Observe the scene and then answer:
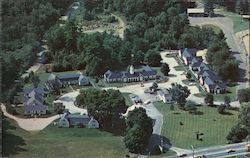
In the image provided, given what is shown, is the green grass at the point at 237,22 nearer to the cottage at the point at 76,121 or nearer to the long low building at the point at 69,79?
the long low building at the point at 69,79

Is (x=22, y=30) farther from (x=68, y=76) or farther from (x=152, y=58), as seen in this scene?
(x=152, y=58)

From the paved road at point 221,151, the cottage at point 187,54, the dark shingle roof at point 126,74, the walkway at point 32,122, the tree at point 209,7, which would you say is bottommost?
the paved road at point 221,151

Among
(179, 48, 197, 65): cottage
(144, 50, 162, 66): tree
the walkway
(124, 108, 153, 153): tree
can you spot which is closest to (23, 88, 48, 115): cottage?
the walkway

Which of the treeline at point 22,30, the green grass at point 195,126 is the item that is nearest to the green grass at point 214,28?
the treeline at point 22,30

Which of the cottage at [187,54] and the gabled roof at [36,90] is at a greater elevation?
the cottage at [187,54]

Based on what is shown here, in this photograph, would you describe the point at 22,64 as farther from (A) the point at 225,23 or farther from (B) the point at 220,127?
(A) the point at 225,23

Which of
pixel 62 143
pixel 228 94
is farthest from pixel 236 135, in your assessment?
pixel 62 143

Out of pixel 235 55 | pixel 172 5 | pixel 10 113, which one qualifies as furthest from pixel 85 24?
pixel 10 113

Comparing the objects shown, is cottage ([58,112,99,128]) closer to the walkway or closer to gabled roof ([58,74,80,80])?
the walkway

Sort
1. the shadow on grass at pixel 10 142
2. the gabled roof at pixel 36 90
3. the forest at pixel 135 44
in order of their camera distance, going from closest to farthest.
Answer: the shadow on grass at pixel 10 142
the gabled roof at pixel 36 90
the forest at pixel 135 44
